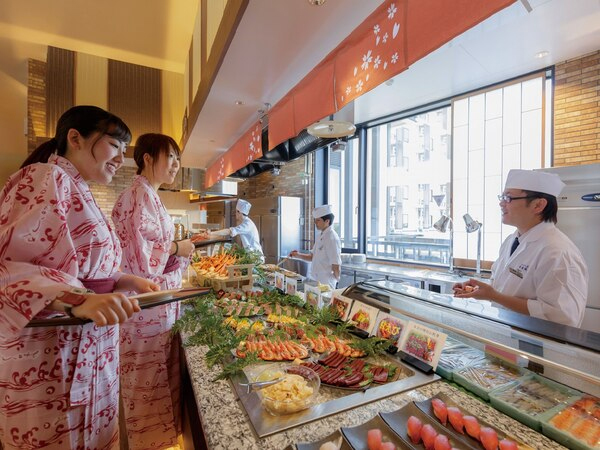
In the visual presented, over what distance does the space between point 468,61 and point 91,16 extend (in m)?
6.20

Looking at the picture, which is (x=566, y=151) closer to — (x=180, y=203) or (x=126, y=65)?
(x=126, y=65)

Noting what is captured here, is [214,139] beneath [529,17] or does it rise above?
beneath

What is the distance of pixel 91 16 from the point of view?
525cm

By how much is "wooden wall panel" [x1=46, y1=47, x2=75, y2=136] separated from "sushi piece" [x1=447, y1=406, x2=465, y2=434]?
7773 mm

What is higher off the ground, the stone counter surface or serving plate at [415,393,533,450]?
serving plate at [415,393,533,450]

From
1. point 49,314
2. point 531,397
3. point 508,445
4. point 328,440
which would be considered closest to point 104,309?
point 49,314

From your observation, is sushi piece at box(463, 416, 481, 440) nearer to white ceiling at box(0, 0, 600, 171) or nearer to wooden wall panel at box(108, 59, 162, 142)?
white ceiling at box(0, 0, 600, 171)

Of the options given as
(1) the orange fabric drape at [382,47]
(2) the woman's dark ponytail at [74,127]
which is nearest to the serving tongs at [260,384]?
(2) the woman's dark ponytail at [74,127]

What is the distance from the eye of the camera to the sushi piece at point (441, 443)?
2.85 ft

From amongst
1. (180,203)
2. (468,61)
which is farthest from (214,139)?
(180,203)

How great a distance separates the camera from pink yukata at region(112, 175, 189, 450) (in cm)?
189

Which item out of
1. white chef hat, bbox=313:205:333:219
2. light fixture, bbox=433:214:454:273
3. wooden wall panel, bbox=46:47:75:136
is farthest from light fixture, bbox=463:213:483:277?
wooden wall panel, bbox=46:47:75:136

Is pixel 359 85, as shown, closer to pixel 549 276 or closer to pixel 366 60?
pixel 366 60

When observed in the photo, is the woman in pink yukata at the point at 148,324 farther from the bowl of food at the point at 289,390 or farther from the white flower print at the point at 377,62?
the white flower print at the point at 377,62
